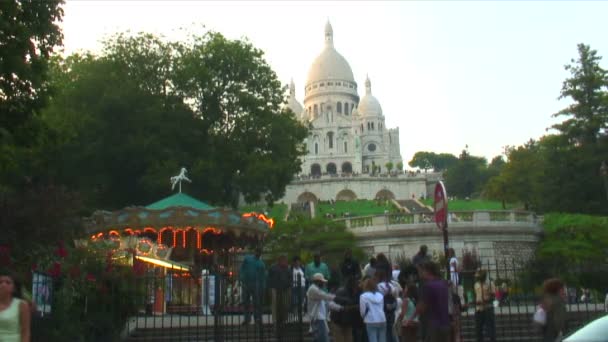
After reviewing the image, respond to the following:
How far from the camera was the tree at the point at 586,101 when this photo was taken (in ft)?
142

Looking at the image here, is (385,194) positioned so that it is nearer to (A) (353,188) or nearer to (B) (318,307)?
(A) (353,188)

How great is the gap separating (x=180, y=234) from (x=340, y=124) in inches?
3585

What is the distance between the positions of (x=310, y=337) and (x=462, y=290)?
383 centimetres

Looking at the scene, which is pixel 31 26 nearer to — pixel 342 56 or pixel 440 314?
pixel 440 314

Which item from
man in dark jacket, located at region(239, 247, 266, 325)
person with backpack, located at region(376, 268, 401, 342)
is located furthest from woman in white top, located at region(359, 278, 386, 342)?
man in dark jacket, located at region(239, 247, 266, 325)

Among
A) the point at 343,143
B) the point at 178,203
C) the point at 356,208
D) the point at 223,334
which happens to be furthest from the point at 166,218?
the point at 343,143

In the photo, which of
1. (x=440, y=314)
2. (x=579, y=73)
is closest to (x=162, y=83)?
(x=579, y=73)

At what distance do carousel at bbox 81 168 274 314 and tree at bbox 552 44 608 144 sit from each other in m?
24.1

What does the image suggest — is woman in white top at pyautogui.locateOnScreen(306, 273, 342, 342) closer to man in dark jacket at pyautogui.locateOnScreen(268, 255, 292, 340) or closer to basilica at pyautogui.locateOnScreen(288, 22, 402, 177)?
man in dark jacket at pyautogui.locateOnScreen(268, 255, 292, 340)

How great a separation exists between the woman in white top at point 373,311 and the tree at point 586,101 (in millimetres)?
34888

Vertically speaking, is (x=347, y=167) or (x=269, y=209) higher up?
(x=347, y=167)

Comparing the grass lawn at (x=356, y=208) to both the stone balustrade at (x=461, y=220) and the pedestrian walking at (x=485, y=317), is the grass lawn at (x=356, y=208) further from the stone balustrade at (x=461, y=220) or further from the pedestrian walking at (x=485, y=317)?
the pedestrian walking at (x=485, y=317)

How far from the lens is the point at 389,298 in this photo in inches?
493

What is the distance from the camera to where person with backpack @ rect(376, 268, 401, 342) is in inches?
488
